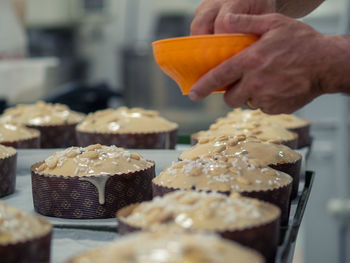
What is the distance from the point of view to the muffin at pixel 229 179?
1.46m

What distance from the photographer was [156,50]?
1.59m

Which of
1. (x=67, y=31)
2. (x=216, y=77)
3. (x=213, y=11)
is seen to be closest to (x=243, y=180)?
(x=216, y=77)

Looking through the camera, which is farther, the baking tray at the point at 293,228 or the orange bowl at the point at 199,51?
the orange bowl at the point at 199,51

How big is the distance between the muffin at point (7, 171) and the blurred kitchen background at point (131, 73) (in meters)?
1.55

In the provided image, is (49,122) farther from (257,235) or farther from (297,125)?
(257,235)

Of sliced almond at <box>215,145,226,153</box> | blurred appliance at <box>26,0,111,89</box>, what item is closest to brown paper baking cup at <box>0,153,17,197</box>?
sliced almond at <box>215,145,226,153</box>

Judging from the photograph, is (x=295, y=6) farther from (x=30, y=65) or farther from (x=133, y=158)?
(x=30, y=65)

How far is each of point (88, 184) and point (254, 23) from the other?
26.5 inches

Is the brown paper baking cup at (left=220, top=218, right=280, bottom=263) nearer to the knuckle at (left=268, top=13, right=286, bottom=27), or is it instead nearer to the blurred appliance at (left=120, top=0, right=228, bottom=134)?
the knuckle at (left=268, top=13, right=286, bottom=27)

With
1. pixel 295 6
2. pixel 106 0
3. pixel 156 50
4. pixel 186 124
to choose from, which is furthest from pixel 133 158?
pixel 106 0

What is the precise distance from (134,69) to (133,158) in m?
3.51

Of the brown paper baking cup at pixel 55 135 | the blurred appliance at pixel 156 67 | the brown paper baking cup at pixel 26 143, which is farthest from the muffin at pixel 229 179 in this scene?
the blurred appliance at pixel 156 67

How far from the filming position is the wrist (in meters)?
1.49

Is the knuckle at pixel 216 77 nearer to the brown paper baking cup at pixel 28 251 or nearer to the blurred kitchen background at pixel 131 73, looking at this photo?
the brown paper baking cup at pixel 28 251
